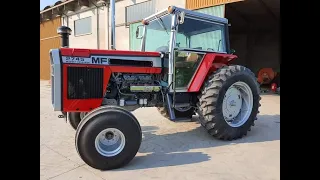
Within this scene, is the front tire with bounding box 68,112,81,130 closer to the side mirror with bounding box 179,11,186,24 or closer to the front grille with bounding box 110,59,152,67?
the front grille with bounding box 110,59,152,67

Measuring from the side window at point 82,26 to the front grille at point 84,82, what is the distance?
15.0 metres

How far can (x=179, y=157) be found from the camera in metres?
3.81

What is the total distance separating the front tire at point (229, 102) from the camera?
4391 millimetres

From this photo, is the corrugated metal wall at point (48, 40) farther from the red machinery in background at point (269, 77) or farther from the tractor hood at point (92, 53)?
the tractor hood at point (92, 53)

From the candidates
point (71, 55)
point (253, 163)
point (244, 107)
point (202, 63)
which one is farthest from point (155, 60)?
point (253, 163)

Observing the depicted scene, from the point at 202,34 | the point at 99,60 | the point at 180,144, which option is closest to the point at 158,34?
the point at 202,34

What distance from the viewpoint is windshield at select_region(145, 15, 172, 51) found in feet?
15.5

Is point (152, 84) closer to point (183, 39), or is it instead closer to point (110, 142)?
point (183, 39)

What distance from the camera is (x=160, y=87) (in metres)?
4.61

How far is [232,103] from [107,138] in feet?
7.75
